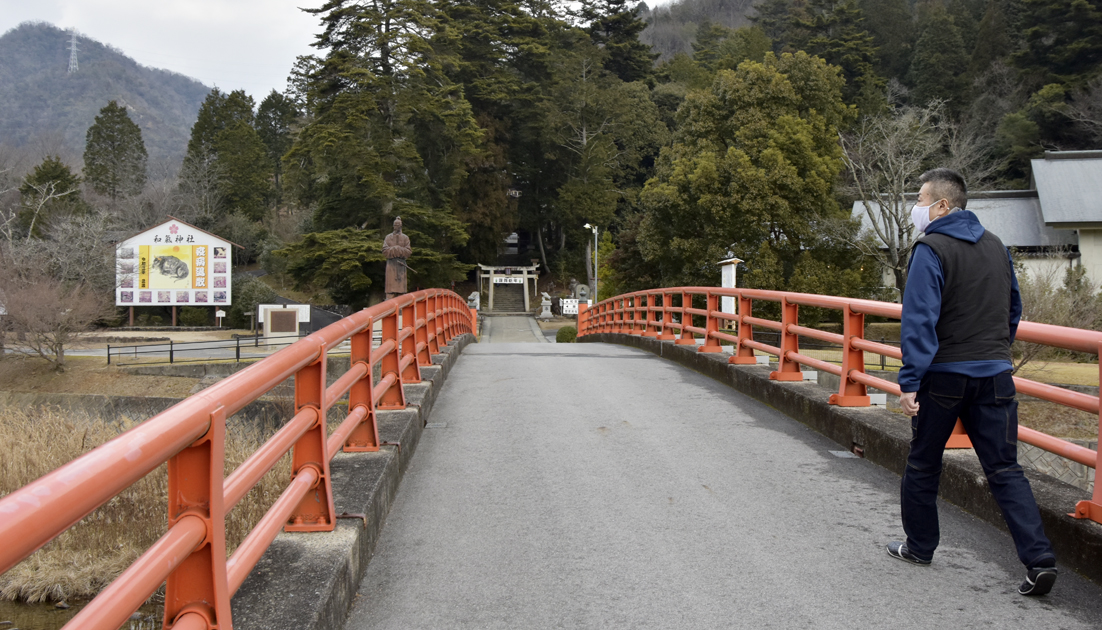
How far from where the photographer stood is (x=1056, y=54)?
4312 cm

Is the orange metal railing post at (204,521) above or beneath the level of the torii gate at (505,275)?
beneath

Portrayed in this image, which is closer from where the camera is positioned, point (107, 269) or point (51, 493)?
point (51, 493)

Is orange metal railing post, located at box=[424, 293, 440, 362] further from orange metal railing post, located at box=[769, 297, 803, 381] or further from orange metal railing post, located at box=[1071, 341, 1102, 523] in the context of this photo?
orange metal railing post, located at box=[1071, 341, 1102, 523]

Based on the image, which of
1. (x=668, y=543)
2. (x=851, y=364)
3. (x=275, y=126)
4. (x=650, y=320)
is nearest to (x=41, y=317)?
(x=650, y=320)

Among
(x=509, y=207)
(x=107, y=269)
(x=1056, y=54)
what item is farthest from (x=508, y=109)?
(x=1056, y=54)

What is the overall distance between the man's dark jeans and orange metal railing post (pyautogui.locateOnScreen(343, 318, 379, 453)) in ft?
10.3

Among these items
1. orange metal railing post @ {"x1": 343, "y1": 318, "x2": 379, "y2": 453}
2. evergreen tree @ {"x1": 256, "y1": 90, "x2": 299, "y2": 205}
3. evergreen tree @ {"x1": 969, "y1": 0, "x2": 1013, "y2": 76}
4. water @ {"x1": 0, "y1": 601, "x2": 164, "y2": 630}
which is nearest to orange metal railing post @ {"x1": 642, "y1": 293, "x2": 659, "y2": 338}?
orange metal railing post @ {"x1": 343, "y1": 318, "x2": 379, "y2": 453}

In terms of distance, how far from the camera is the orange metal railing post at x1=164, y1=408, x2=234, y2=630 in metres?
2.34

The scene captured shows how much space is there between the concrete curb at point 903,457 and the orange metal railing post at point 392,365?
358 centimetres

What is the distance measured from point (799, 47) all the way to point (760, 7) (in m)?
22.9

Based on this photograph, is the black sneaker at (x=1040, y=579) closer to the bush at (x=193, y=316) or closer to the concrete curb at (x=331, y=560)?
the concrete curb at (x=331, y=560)

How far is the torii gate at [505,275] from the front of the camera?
6081 centimetres

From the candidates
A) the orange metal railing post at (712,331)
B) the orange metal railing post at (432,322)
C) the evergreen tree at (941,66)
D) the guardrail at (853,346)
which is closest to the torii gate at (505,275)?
the evergreen tree at (941,66)

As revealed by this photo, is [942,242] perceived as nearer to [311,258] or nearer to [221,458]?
[221,458]
